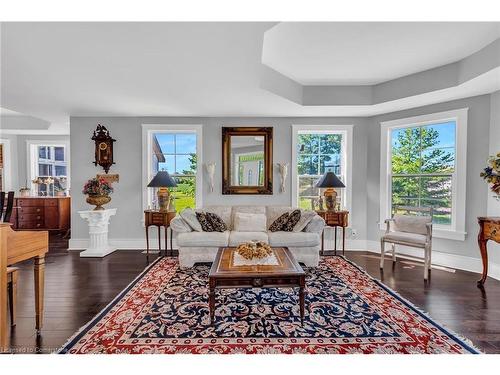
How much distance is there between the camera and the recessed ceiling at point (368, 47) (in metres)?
2.66

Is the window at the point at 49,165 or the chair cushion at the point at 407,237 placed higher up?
the window at the point at 49,165

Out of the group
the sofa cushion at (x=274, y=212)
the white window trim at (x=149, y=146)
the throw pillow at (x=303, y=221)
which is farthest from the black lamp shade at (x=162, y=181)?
the throw pillow at (x=303, y=221)

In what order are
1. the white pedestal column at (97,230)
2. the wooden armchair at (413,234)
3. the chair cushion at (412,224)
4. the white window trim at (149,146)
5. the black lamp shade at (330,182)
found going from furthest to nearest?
the white window trim at (149,146) < the white pedestal column at (97,230) < the black lamp shade at (330,182) < the chair cushion at (412,224) < the wooden armchair at (413,234)

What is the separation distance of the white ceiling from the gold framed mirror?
0.54 meters

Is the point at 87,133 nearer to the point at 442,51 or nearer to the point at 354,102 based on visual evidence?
the point at 354,102

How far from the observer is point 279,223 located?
4.23 m

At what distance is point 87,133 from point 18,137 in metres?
3.31

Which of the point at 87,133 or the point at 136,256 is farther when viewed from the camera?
the point at 87,133

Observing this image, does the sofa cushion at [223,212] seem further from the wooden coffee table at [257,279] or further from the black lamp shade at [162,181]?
the wooden coffee table at [257,279]

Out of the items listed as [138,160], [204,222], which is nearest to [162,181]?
[138,160]

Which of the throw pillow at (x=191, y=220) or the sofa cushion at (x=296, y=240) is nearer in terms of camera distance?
the sofa cushion at (x=296, y=240)

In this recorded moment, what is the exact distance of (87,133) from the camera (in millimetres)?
5121

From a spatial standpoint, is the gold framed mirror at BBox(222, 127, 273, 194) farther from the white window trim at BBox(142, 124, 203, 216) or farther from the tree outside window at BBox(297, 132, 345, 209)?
the tree outside window at BBox(297, 132, 345, 209)
